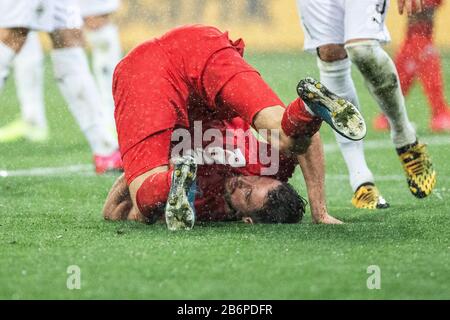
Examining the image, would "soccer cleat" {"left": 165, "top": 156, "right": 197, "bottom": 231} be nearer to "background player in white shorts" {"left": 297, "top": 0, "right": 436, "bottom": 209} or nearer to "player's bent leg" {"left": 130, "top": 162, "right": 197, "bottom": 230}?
"player's bent leg" {"left": 130, "top": 162, "right": 197, "bottom": 230}

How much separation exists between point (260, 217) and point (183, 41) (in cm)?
88

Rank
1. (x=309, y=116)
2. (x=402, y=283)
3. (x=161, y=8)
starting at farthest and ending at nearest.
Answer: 1. (x=161, y=8)
2. (x=309, y=116)
3. (x=402, y=283)

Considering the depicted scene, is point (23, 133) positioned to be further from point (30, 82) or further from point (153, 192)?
point (153, 192)

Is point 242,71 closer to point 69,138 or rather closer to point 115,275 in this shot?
point 115,275

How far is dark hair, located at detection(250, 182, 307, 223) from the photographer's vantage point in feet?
15.3

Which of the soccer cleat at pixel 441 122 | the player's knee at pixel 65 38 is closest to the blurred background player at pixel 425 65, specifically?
the soccer cleat at pixel 441 122

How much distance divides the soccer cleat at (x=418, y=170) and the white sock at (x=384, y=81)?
0.04 m

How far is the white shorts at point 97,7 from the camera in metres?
7.46

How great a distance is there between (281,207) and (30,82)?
13.5ft

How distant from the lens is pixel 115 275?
12.1 ft

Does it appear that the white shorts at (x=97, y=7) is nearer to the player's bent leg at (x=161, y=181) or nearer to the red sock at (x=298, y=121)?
the player's bent leg at (x=161, y=181)

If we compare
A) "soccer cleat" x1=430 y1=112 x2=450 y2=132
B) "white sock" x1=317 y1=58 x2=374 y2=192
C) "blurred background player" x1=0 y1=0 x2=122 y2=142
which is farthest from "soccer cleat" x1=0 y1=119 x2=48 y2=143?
"white sock" x1=317 y1=58 x2=374 y2=192

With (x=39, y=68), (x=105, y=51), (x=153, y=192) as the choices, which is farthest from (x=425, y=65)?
(x=153, y=192)
